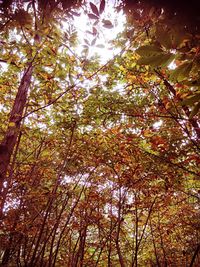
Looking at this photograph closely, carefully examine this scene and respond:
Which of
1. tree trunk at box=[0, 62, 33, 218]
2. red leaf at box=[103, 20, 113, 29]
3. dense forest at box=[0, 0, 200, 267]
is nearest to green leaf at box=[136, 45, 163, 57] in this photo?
dense forest at box=[0, 0, 200, 267]

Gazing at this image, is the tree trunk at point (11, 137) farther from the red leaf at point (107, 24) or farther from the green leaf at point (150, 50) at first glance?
the green leaf at point (150, 50)

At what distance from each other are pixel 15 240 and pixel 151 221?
12.8ft

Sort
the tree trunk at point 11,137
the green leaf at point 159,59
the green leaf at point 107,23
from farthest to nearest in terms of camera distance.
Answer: the tree trunk at point 11,137 → the green leaf at point 107,23 → the green leaf at point 159,59

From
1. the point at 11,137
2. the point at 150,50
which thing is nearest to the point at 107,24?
the point at 150,50

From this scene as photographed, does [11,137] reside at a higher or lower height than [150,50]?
higher

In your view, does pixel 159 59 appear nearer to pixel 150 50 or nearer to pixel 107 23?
pixel 150 50

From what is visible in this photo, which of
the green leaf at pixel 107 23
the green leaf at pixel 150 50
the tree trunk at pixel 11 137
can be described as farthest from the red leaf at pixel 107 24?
the tree trunk at pixel 11 137

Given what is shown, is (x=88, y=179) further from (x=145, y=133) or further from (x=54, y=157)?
(x=145, y=133)

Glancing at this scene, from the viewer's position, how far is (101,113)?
3955 millimetres

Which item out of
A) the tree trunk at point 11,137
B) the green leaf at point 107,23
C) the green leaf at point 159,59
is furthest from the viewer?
the tree trunk at point 11,137

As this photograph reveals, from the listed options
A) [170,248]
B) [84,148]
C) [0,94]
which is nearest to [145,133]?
[84,148]

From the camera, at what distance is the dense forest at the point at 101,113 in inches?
52.3

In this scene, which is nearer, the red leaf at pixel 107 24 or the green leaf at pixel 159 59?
the green leaf at pixel 159 59

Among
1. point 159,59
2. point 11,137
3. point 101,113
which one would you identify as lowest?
point 159,59
